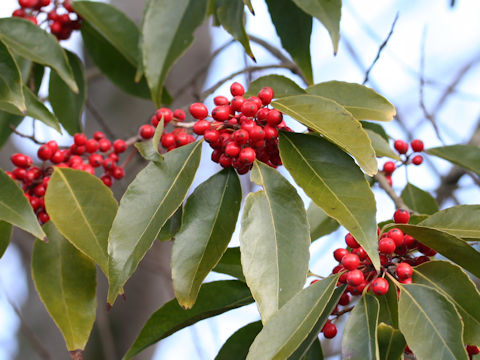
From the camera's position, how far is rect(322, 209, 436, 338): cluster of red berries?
0.83 m

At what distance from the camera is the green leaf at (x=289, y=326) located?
28.3 inches

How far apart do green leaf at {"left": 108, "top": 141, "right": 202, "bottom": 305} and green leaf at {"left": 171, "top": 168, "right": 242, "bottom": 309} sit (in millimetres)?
52

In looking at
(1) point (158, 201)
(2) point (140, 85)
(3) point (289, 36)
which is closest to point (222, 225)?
(1) point (158, 201)

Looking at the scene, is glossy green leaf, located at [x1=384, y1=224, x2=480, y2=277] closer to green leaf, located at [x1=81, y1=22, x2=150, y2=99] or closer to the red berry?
the red berry

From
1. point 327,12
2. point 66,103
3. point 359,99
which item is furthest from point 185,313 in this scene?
point 66,103

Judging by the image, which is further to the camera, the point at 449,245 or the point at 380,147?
the point at 380,147

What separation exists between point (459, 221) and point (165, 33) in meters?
0.70

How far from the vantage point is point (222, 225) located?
2.94 ft

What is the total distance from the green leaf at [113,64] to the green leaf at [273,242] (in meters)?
0.78

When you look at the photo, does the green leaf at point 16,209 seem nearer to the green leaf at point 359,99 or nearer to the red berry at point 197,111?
the red berry at point 197,111

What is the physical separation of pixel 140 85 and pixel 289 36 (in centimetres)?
49

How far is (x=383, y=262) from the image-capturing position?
87 cm

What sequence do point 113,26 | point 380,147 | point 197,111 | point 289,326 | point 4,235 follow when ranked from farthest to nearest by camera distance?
point 113,26 → point 380,147 → point 4,235 → point 197,111 → point 289,326

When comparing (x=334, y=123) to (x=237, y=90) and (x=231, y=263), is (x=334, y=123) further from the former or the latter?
(x=231, y=263)
